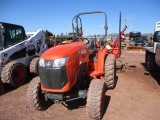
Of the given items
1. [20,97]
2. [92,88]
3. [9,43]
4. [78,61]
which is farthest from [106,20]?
[9,43]

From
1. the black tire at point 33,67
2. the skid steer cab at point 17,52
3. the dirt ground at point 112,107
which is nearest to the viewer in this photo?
the dirt ground at point 112,107

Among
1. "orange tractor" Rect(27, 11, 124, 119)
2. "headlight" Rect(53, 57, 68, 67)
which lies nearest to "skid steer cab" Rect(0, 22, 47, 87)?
"orange tractor" Rect(27, 11, 124, 119)

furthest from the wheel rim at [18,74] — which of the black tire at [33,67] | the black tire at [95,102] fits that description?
the black tire at [95,102]

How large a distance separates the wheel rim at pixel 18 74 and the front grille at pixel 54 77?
10.1 feet

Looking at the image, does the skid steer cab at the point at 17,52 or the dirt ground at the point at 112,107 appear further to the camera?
the skid steer cab at the point at 17,52

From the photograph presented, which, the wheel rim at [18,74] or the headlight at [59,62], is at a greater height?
the headlight at [59,62]

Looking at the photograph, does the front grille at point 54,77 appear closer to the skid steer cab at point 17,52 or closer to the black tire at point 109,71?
the black tire at point 109,71

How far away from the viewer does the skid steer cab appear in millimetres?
6184

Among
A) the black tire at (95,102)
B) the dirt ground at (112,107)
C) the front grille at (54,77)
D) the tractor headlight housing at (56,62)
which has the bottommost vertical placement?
the dirt ground at (112,107)

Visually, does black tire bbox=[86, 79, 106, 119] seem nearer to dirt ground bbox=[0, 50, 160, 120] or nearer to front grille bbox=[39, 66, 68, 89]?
dirt ground bbox=[0, 50, 160, 120]

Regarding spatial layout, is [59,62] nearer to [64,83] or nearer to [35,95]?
[64,83]

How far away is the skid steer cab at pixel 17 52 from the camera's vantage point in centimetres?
618

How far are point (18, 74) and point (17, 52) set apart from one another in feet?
2.90

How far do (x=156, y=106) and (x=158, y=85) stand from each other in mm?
1967
